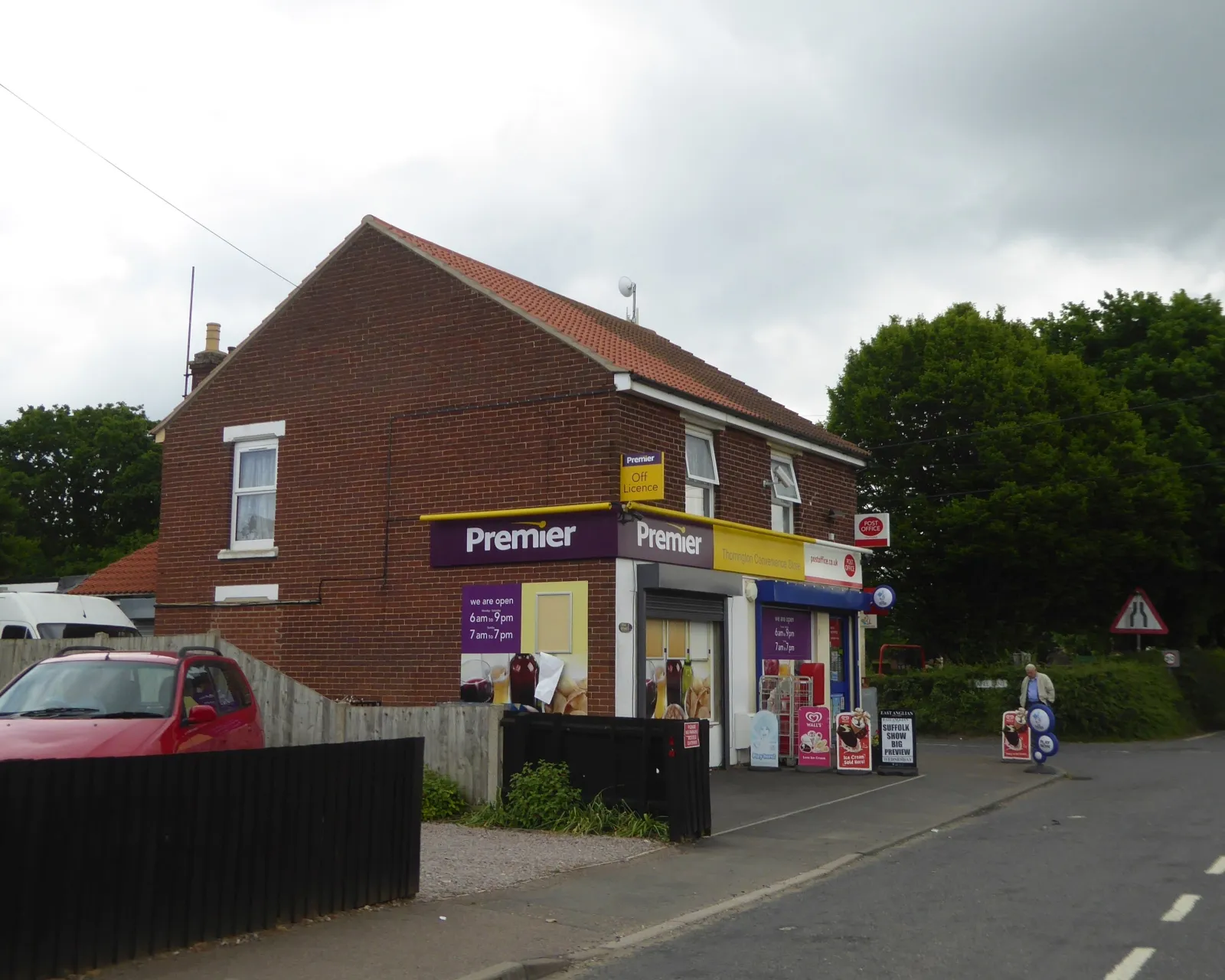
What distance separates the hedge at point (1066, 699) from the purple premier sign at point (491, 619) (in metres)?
12.5

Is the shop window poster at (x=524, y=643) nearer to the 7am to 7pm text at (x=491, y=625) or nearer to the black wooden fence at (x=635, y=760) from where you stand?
the 7am to 7pm text at (x=491, y=625)

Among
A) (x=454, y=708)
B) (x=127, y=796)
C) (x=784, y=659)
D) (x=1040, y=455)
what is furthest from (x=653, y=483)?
(x=1040, y=455)

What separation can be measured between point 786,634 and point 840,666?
2.63 meters

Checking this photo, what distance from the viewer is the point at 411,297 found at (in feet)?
64.8

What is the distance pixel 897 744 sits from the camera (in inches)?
732

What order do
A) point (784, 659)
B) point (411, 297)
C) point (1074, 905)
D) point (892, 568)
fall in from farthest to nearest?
point (892, 568), point (784, 659), point (411, 297), point (1074, 905)

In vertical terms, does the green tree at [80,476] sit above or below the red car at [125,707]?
above

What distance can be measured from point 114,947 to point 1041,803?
1189 centimetres

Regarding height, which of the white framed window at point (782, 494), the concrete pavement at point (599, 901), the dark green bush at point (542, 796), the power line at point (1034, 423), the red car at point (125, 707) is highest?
the power line at point (1034, 423)

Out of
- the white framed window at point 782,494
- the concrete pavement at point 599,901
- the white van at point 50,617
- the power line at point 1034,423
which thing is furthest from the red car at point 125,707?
the power line at point 1034,423

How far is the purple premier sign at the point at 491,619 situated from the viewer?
17.8 metres

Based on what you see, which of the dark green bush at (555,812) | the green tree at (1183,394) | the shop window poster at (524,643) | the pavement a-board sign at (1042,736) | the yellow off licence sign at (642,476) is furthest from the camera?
the green tree at (1183,394)

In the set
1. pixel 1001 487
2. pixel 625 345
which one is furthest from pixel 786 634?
pixel 1001 487

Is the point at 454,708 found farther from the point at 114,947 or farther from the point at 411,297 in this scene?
the point at 411,297
